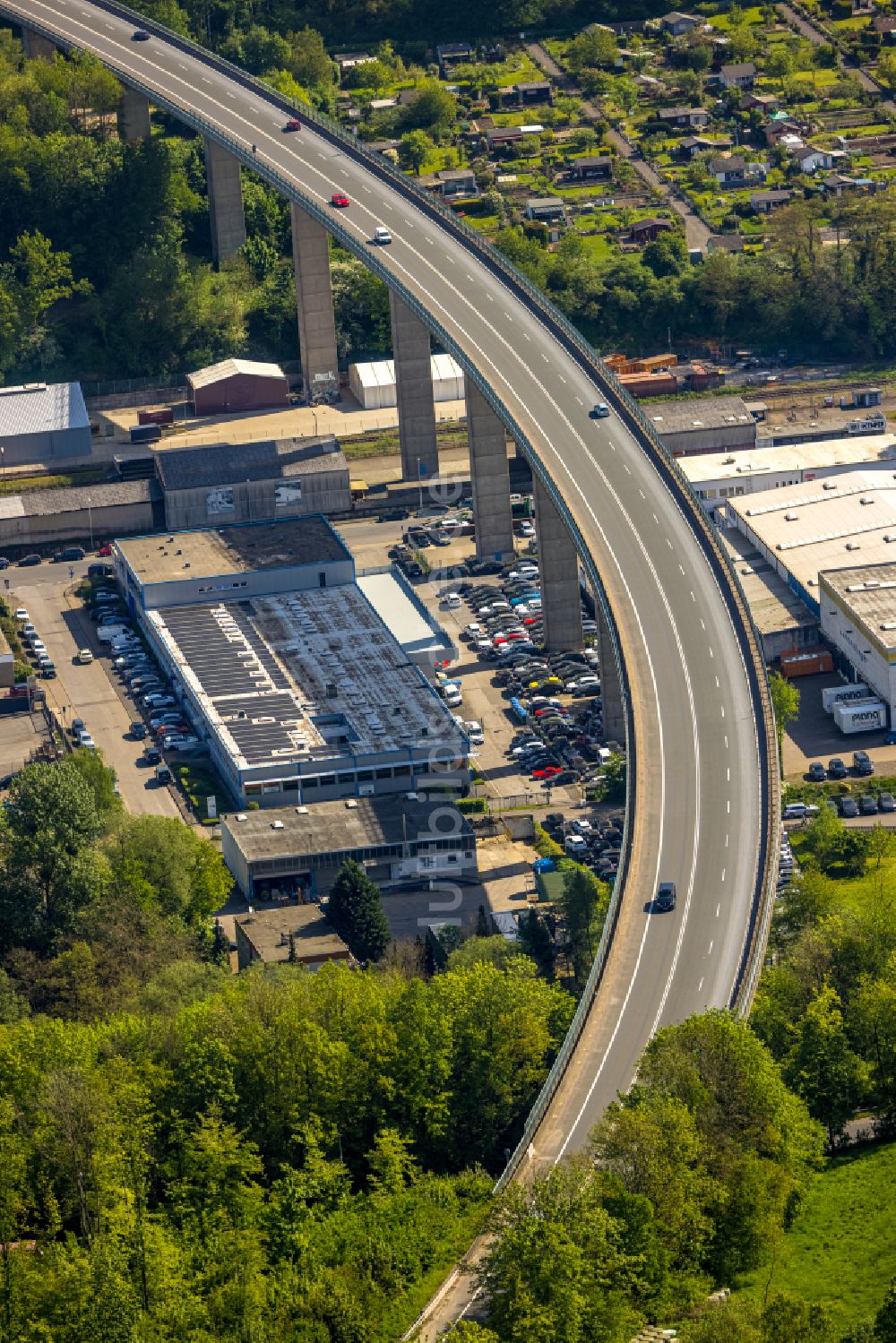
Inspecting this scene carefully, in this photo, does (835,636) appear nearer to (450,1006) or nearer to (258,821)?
(258,821)

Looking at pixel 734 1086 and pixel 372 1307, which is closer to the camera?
pixel 372 1307

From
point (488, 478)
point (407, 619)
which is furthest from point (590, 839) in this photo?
point (488, 478)

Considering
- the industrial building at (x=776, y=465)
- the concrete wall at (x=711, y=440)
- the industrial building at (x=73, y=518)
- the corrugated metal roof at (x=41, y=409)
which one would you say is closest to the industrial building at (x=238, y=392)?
the corrugated metal roof at (x=41, y=409)

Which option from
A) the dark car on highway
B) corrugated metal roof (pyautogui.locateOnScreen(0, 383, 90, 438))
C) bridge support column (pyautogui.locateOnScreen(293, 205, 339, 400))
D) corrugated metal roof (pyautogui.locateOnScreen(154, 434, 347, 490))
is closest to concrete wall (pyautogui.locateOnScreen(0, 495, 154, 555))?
corrugated metal roof (pyautogui.locateOnScreen(154, 434, 347, 490))

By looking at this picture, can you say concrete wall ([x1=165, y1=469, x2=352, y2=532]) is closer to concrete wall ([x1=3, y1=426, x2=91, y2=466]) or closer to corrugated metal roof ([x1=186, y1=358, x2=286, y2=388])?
concrete wall ([x1=3, y1=426, x2=91, y2=466])

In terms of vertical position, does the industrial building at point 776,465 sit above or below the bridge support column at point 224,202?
below

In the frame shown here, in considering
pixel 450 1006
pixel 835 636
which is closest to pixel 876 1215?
pixel 450 1006

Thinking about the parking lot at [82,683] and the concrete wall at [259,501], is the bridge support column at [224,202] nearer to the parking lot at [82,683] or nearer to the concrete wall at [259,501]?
the concrete wall at [259,501]

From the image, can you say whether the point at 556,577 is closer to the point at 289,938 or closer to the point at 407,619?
the point at 407,619
